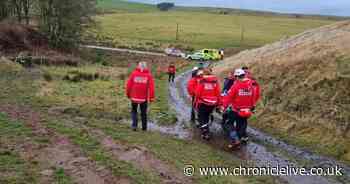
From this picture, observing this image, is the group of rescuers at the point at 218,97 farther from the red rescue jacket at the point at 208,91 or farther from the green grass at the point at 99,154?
the green grass at the point at 99,154

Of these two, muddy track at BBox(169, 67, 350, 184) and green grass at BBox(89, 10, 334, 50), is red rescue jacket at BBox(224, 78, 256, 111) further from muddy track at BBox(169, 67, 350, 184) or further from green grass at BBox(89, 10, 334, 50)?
green grass at BBox(89, 10, 334, 50)

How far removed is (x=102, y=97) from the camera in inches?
862

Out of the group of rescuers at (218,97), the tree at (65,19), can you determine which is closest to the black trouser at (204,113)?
the group of rescuers at (218,97)

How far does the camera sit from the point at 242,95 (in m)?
12.9

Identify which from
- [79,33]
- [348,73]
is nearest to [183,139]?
[348,73]

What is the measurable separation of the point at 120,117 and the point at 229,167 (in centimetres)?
744

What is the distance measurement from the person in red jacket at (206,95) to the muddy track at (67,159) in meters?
4.27

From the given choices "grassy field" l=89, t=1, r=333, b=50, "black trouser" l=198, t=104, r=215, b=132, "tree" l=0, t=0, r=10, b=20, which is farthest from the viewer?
"grassy field" l=89, t=1, r=333, b=50

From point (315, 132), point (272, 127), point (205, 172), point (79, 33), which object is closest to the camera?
point (205, 172)

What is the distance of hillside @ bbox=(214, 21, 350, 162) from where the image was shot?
14.4 m

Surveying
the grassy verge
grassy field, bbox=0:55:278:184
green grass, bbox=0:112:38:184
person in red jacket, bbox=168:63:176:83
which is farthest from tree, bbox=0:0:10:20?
the grassy verge

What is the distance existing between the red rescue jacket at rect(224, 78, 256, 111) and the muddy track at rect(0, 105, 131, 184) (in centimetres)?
463

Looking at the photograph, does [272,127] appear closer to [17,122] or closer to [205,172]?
[205,172]

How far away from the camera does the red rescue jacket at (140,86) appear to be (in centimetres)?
1390
